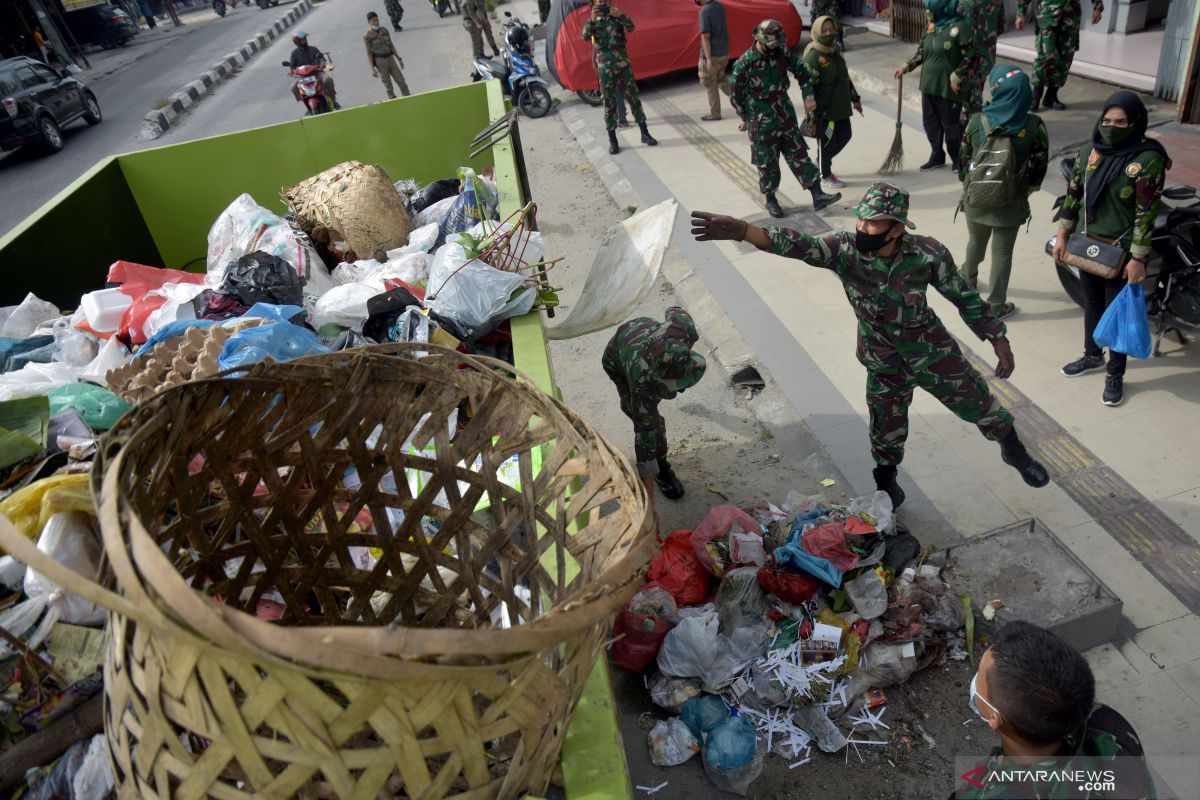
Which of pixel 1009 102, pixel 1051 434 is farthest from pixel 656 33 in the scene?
pixel 1051 434

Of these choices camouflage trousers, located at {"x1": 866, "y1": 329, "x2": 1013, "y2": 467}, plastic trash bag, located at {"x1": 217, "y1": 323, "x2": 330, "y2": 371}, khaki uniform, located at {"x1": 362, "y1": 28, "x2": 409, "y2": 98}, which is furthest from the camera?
khaki uniform, located at {"x1": 362, "y1": 28, "x2": 409, "y2": 98}

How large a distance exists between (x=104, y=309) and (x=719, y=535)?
3.05 metres

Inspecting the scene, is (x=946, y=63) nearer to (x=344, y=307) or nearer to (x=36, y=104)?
(x=344, y=307)

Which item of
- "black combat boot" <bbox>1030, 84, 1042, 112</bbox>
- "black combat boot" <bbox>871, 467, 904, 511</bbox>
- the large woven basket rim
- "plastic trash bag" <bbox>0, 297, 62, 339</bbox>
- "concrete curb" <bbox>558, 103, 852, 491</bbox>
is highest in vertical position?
the large woven basket rim

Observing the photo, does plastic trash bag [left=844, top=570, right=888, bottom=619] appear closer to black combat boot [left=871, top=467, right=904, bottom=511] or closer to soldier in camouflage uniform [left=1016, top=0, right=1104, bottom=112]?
black combat boot [left=871, top=467, right=904, bottom=511]

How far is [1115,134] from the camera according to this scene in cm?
370

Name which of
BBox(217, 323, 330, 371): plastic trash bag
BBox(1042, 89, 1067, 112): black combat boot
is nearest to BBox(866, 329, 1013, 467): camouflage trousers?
BBox(217, 323, 330, 371): plastic trash bag

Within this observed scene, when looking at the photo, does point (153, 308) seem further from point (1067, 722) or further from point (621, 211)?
point (621, 211)

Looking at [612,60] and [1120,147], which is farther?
[612,60]

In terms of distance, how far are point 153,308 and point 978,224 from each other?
448 centimetres

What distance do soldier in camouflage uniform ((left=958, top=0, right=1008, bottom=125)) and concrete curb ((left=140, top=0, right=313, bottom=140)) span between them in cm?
1259

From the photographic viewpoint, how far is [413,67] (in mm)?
15734

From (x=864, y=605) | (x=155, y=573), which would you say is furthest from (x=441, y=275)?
(x=155, y=573)

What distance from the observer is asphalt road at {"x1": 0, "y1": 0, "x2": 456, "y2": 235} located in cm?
1229
